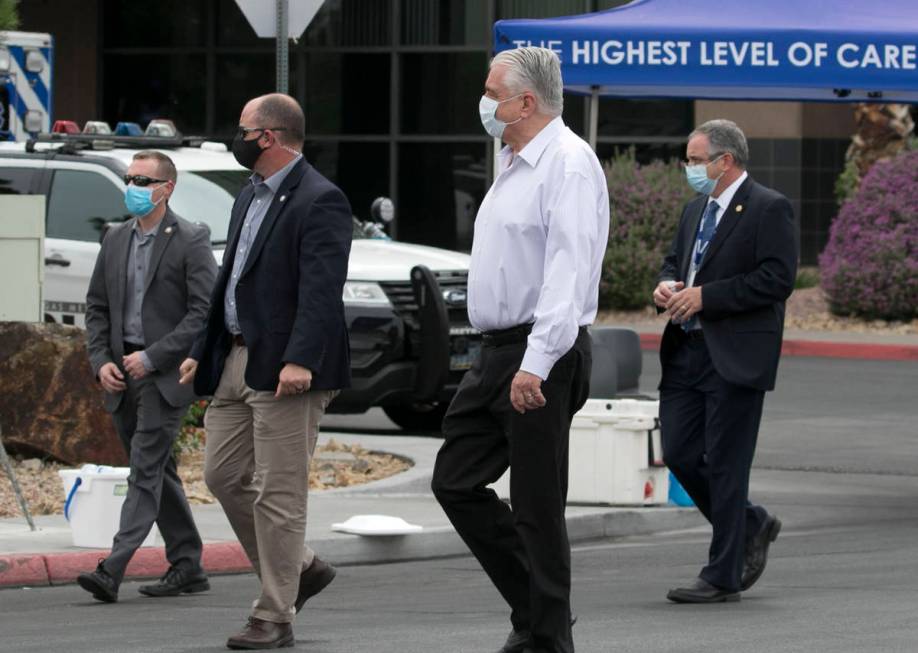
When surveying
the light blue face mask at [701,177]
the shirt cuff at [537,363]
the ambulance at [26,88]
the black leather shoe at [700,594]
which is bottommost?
the black leather shoe at [700,594]

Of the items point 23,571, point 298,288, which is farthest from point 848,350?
point 298,288

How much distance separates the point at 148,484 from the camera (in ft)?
27.8

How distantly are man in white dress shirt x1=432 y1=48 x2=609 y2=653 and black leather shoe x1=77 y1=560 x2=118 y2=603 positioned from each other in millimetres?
2115

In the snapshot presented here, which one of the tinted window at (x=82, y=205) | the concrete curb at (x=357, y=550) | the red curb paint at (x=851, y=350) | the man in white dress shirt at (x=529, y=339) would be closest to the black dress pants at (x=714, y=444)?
the man in white dress shirt at (x=529, y=339)

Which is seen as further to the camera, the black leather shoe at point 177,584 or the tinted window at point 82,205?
the tinted window at point 82,205

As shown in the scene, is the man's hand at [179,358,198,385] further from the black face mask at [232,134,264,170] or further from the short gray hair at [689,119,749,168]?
the short gray hair at [689,119,749,168]

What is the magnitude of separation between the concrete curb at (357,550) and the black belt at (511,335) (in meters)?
3.11

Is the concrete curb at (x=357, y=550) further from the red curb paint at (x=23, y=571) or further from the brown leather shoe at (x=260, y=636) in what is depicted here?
the brown leather shoe at (x=260, y=636)

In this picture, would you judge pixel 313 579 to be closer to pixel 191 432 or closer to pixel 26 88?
pixel 191 432

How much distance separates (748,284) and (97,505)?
3.08 meters

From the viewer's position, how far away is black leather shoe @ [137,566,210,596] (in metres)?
8.60

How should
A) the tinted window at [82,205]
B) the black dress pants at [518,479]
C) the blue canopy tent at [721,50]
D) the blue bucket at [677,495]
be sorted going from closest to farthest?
the black dress pants at [518,479] < the blue bucket at [677,495] < the blue canopy tent at [721,50] < the tinted window at [82,205]

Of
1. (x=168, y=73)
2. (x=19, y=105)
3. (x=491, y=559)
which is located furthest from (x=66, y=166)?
(x=168, y=73)

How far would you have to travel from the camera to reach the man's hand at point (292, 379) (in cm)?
701
